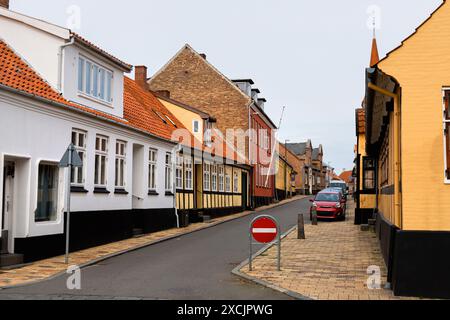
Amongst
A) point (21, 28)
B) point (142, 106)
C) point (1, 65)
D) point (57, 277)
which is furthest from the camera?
point (142, 106)

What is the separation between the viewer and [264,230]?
36.7 ft

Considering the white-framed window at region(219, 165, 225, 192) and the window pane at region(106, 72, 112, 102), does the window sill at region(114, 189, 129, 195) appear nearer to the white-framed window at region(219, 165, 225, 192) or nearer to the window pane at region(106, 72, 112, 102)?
the window pane at region(106, 72, 112, 102)

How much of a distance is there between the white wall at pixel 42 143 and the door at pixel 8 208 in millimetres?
186

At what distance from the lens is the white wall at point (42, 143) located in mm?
12094

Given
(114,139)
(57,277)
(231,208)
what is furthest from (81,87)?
(231,208)

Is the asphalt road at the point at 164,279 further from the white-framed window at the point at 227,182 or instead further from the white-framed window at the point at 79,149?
the white-framed window at the point at 227,182

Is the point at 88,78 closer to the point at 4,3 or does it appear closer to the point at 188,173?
the point at 4,3

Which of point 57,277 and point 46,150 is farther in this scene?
point 46,150

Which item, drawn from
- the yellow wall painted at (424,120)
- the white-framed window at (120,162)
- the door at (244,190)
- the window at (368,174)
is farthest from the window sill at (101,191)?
the door at (244,190)

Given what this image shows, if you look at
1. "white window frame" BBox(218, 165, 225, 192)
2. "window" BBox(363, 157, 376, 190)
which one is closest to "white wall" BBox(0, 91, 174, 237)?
"window" BBox(363, 157, 376, 190)

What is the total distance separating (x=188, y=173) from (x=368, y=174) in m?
8.54

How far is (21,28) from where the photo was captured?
15.1 meters

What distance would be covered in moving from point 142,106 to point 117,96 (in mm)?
5191
